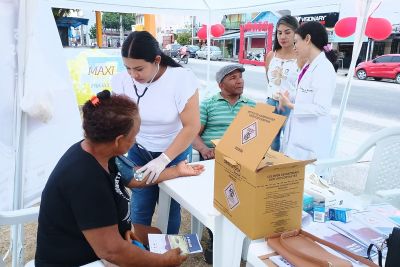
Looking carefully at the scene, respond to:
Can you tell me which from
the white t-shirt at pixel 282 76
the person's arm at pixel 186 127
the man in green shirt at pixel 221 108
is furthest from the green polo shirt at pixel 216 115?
the person's arm at pixel 186 127

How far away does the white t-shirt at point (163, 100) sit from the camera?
1781 mm

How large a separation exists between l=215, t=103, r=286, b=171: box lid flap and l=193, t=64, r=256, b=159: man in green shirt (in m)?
1.30

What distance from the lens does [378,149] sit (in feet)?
7.20

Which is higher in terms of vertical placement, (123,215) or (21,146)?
(21,146)

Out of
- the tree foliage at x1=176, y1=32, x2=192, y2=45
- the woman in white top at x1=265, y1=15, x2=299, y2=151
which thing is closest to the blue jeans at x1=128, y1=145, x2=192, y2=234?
the woman in white top at x1=265, y1=15, x2=299, y2=151

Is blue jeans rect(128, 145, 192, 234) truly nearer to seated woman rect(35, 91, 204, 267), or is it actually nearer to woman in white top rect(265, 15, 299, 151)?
seated woman rect(35, 91, 204, 267)

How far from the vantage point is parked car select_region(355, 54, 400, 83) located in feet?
41.8

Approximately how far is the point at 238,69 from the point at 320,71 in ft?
1.94

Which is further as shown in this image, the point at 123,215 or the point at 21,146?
the point at 21,146

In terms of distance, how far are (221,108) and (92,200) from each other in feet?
5.25

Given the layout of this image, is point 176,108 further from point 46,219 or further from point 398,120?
point 398,120

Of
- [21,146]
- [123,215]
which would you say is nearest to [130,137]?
[123,215]

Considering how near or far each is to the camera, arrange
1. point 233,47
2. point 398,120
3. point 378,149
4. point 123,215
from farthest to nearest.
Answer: point 233,47, point 398,120, point 378,149, point 123,215

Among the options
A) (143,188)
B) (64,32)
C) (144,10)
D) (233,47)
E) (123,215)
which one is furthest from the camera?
(233,47)
